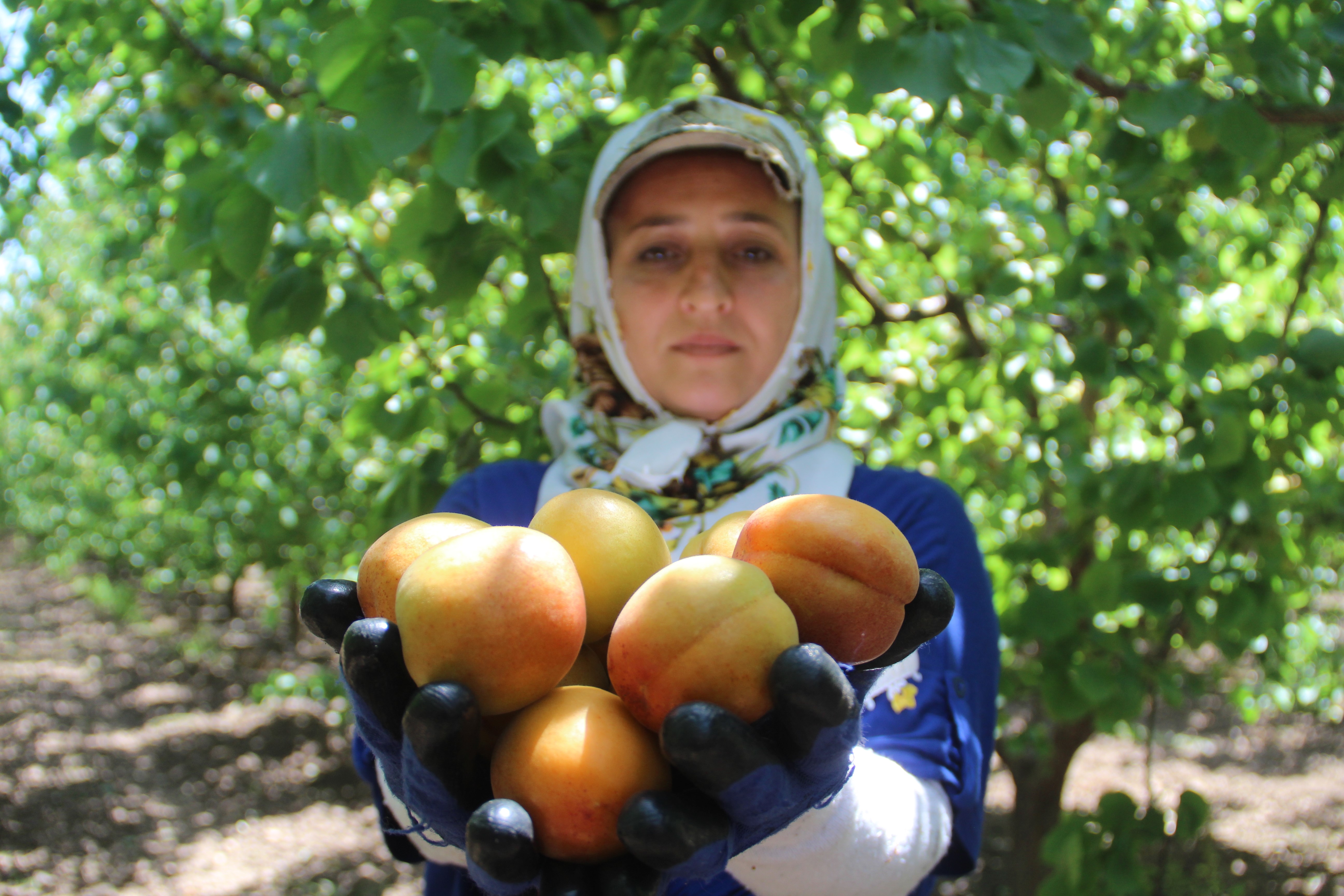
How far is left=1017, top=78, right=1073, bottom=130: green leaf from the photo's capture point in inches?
76.8

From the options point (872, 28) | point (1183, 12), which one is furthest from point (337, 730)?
point (1183, 12)

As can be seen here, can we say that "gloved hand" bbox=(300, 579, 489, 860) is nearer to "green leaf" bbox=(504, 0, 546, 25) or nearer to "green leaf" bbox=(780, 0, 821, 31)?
"green leaf" bbox=(504, 0, 546, 25)

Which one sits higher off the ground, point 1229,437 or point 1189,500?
point 1229,437

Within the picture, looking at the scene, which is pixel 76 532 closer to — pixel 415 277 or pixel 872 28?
pixel 415 277


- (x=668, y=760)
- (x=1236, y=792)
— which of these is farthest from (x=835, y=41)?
(x=1236, y=792)

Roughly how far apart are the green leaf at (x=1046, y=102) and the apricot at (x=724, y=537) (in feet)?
4.40

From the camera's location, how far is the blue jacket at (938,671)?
55.9 inches

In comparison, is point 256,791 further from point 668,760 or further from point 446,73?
point 668,760

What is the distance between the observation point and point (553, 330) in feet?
11.9

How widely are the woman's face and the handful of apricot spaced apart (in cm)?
82

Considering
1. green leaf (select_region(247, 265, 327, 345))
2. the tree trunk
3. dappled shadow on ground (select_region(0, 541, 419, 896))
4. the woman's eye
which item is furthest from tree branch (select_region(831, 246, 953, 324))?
dappled shadow on ground (select_region(0, 541, 419, 896))

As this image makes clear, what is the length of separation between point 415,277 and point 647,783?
3.13 meters

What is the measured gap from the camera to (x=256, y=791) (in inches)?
291

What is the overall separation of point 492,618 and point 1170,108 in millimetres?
1876
